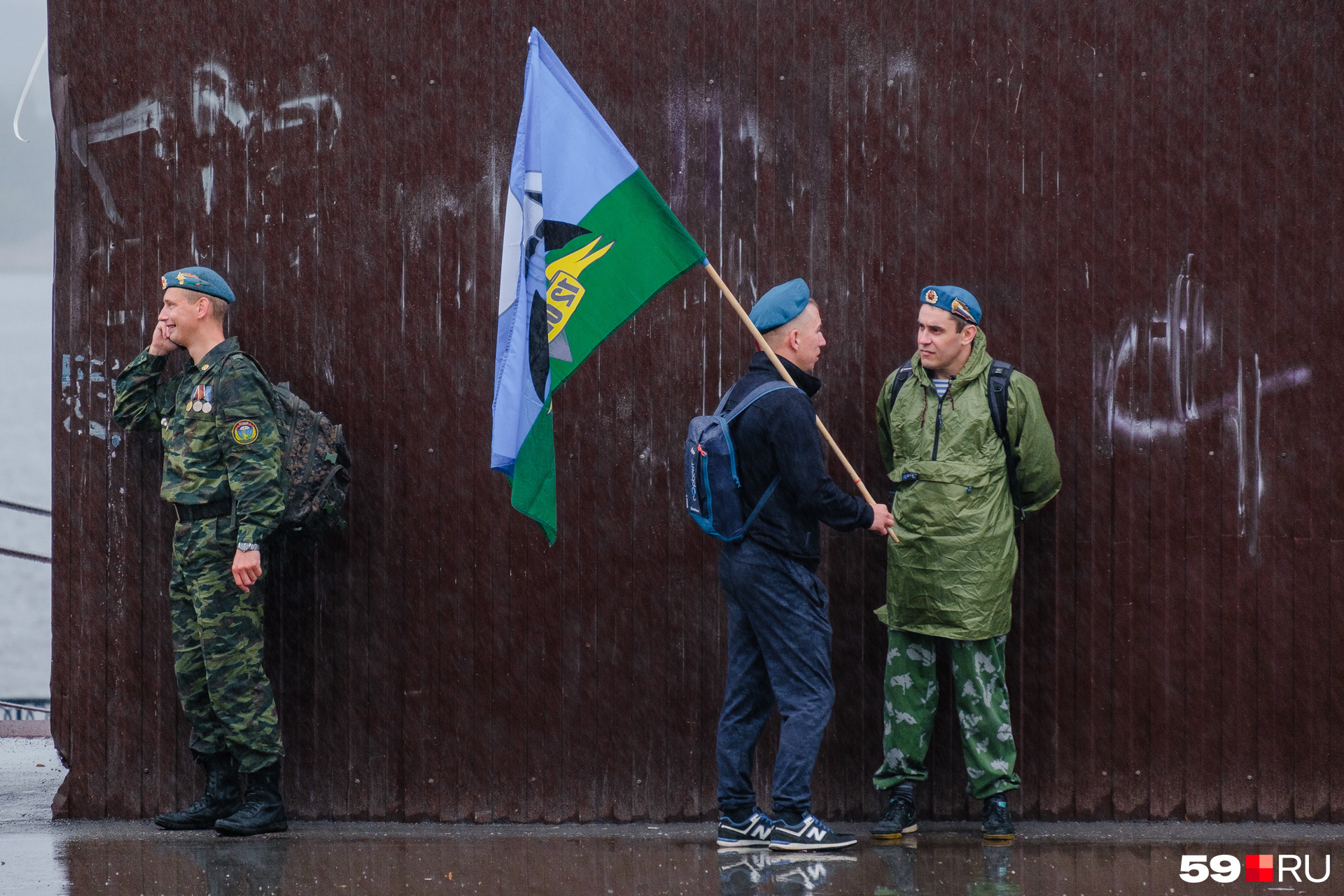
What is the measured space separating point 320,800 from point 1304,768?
3.96 m

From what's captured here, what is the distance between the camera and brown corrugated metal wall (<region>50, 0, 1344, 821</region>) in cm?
506

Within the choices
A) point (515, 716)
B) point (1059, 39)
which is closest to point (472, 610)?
point (515, 716)

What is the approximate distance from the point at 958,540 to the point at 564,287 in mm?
1674

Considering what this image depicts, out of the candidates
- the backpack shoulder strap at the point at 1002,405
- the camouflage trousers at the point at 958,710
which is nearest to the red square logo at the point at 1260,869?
the camouflage trousers at the point at 958,710

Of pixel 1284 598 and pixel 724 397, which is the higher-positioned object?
pixel 724 397

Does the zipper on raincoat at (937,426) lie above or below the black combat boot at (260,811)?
above

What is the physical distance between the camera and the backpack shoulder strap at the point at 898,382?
4.88 m

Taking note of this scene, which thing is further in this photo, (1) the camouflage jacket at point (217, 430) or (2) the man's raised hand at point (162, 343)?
(2) the man's raised hand at point (162, 343)

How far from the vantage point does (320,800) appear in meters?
5.25

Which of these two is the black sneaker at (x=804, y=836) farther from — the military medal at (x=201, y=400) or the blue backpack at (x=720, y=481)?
the military medal at (x=201, y=400)

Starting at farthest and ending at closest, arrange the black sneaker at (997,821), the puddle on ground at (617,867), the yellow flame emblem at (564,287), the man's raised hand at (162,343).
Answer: the man's raised hand at (162,343) < the black sneaker at (997,821) < the yellow flame emblem at (564,287) < the puddle on ground at (617,867)

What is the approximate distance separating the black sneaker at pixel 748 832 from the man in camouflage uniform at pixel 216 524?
1.73 meters

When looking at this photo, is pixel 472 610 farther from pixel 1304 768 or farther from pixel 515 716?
pixel 1304 768

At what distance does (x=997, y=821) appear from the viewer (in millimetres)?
4750
